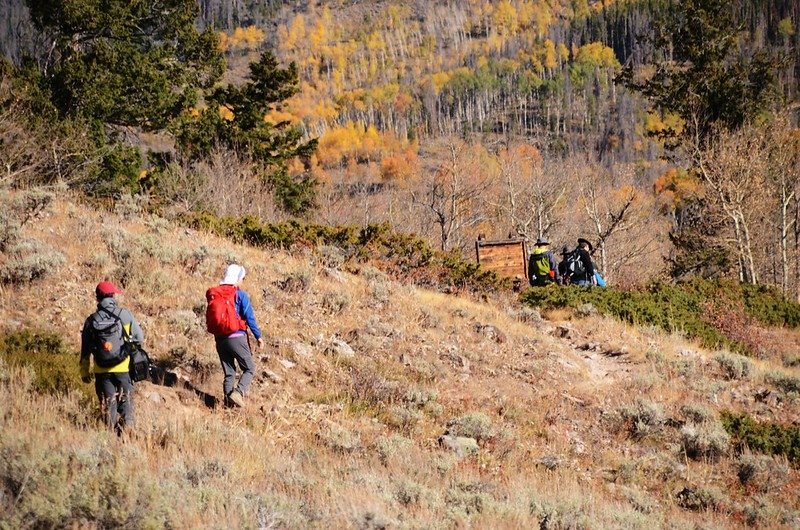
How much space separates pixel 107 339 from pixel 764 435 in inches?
334

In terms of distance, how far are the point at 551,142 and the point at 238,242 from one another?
13781 cm

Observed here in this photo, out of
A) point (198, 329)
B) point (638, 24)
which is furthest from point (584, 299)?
point (638, 24)

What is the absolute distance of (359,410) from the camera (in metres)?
8.55

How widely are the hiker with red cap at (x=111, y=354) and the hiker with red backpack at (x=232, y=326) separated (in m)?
0.96

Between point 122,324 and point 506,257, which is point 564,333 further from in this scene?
point 122,324

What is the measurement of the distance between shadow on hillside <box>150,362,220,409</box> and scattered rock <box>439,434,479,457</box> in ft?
9.19

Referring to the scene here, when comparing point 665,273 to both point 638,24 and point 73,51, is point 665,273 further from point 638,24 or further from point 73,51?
point 638,24

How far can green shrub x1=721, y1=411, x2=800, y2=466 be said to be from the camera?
8945 millimetres

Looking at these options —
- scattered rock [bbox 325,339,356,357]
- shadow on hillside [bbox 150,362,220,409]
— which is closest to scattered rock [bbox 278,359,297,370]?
scattered rock [bbox 325,339,356,357]

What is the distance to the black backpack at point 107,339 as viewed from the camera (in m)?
6.50

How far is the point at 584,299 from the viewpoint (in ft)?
50.4

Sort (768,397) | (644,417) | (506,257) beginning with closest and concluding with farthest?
(644,417)
(768,397)
(506,257)

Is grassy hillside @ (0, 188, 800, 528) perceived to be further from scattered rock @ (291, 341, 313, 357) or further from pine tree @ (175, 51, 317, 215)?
pine tree @ (175, 51, 317, 215)

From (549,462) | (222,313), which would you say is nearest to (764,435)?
(549,462)
